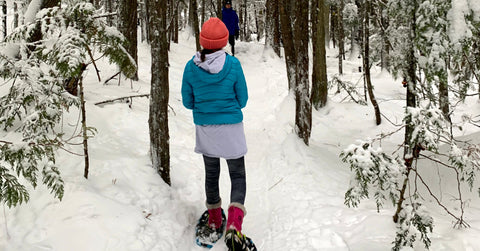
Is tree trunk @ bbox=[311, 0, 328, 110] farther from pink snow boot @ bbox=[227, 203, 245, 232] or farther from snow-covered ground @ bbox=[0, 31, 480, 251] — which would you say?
pink snow boot @ bbox=[227, 203, 245, 232]

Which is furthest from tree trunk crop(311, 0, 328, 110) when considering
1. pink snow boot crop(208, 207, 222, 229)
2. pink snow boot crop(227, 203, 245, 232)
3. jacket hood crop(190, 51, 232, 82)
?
pink snow boot crop(227, 203, 245, 232)

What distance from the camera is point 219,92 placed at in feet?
10.9

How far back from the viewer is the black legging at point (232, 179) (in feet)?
11.4

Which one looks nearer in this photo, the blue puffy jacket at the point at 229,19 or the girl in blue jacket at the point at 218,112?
the girl in blue jacket at the point at 218,112

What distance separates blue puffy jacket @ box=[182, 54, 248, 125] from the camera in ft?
10.8

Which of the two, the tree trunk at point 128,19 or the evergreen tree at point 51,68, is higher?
the tree trunk at point 128,19

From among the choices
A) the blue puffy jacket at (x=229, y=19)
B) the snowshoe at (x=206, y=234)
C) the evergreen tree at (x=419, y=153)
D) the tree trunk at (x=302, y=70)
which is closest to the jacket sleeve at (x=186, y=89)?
the snowshoe at (x=206, y=234)

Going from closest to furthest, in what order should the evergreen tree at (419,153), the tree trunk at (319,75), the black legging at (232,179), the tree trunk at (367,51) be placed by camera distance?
the evergreen tree at (419,153) → the black legging at (232,179) → the tree trunk at (367,51) → the tree trunk at (319,75)

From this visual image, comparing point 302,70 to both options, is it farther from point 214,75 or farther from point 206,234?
point 206,234

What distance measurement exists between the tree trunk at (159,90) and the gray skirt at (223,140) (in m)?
0.86

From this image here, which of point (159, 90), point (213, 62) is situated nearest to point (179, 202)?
point (159, 90)

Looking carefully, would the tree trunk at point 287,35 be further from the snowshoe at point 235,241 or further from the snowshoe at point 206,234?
the snowshoe at point 235,241

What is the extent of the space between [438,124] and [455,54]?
1.16 m

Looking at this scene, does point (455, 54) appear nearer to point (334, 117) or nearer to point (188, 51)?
point (334, 117)
